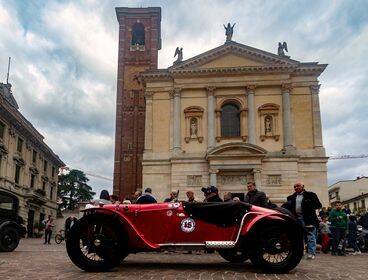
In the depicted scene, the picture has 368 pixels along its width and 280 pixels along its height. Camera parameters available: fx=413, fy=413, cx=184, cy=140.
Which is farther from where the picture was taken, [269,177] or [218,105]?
[218,105]

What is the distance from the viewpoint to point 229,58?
31703 mm

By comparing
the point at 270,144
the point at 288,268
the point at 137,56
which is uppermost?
the point at 137,56

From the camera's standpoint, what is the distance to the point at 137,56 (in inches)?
1533

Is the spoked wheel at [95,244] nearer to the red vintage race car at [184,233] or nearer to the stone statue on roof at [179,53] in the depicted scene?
the red vintage race car at [184,233]

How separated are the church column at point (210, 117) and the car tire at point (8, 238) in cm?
1849

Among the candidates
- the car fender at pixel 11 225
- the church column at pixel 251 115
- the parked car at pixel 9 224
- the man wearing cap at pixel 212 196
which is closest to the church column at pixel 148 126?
the church column at pixel 251 115

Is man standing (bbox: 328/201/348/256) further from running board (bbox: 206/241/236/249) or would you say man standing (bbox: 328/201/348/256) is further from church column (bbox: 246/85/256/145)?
church column (bbox: 246/85/256/145)

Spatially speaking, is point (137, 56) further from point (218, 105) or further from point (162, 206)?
point (162, 206)

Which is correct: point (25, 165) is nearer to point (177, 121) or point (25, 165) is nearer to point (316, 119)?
point (177, 121)

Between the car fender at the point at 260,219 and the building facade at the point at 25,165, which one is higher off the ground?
the building facade at the point at 25,165

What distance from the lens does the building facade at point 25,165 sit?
30875mm

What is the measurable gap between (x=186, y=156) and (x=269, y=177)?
6019 millimetres

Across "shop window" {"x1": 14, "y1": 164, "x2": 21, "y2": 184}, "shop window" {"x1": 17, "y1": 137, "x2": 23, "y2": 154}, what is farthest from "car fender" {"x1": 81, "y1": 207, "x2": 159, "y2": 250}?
"shop window" {"x1": 17, "y1": 137, "x2": 23, "y2": 154}

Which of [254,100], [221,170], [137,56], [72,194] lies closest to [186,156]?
[221,170]
